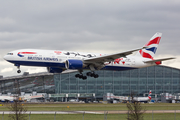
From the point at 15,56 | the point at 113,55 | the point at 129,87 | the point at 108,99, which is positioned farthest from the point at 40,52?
the point at 129,87

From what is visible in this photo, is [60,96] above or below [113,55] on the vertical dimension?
below

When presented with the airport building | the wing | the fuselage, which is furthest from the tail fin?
the airport building

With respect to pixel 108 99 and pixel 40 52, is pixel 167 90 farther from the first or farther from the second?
pixel 40 52

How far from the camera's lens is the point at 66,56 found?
54375 mm

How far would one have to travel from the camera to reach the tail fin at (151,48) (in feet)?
218

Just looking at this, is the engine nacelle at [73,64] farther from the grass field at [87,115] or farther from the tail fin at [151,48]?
the tail fin at [151,48]

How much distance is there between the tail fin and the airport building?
55268 millimetres

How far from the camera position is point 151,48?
67.6 meters

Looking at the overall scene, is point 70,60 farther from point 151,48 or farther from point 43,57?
point 151,48

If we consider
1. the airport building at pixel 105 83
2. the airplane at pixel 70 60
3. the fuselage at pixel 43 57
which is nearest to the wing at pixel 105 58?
the airplane at pixel 70 60

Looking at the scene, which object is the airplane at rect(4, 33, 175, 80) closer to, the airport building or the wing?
the wing

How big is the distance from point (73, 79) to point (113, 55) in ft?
233

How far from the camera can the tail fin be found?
218ft

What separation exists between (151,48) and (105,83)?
57475mm
